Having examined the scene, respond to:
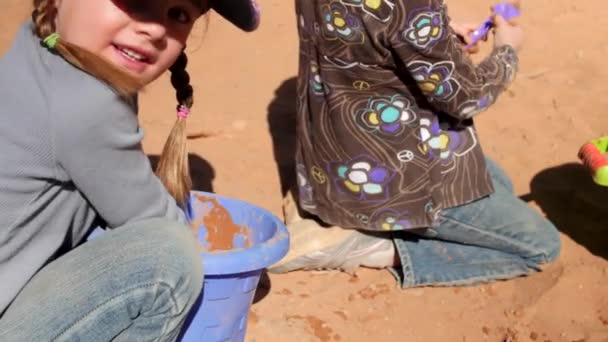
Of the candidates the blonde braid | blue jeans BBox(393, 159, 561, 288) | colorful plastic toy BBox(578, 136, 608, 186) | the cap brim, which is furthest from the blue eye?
colorful plastic toy BBox(578, 136, 608, 186)

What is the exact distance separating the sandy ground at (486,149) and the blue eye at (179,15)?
733 mm

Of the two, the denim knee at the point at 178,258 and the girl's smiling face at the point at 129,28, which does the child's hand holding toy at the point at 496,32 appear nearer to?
the girl's smiling face at the point at 129,28

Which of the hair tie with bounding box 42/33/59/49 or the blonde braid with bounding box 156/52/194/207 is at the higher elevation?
the hair tie with bounding box 42/33/59/49

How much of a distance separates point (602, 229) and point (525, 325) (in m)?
0.51

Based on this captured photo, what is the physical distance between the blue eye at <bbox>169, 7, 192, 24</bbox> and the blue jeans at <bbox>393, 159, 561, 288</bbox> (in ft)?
2.93

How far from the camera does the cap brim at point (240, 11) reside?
1.66 m

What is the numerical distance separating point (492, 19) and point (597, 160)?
0.51 m

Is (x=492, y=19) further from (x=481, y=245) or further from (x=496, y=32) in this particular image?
(x=481, y=245)

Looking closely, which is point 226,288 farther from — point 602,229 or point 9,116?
point 602,229

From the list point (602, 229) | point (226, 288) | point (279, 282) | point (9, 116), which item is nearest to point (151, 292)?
point (226, 288)

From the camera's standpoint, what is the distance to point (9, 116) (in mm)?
1412

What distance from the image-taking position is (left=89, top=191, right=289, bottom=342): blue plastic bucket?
5.11 ft

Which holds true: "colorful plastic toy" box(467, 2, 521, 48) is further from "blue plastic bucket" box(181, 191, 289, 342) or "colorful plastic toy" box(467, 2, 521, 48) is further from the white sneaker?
"blue plastic bucket" box(181, 191, 289, 342)


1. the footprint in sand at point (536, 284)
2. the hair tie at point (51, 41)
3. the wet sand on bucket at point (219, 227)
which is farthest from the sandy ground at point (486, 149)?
the hair tie at point (51, 41)
